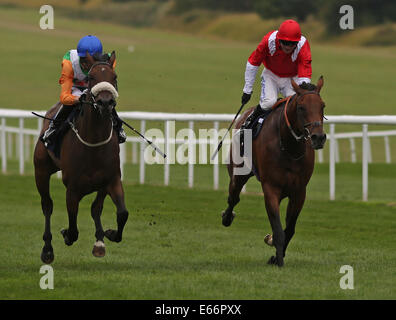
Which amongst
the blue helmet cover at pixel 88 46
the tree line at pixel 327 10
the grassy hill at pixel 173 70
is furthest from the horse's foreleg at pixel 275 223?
the tree line at pixel 327 10

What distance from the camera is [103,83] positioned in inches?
271

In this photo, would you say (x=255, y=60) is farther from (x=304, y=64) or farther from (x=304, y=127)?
(x=304, y=127)

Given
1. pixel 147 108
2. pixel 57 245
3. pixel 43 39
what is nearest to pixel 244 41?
pixel 43 39

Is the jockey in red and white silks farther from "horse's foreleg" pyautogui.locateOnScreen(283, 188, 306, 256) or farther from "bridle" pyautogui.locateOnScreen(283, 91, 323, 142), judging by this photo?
"horse's foreleg" pyautogui.locateOnScreen(283, 188, 306, 256)

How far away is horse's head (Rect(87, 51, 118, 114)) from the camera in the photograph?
6859mm

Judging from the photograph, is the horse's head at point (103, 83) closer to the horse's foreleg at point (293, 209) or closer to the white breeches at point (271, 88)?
the white breeches at point (271, 88)

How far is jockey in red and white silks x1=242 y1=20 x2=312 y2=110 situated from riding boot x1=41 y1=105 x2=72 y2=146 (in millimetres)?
1461

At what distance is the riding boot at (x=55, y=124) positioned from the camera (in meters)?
7.87

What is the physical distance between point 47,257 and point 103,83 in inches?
62.3

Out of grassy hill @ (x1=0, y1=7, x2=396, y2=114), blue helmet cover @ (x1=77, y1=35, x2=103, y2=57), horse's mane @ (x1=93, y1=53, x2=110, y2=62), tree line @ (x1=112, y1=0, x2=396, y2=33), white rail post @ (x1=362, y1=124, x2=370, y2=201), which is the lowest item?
white rail post @ (x1=362, y1=124, x2=370, y2=201)

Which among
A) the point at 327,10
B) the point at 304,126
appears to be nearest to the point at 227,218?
the point at 304,126

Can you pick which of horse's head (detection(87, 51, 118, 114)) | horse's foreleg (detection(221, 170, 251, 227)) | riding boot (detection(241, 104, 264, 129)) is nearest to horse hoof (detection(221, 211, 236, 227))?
→ horse's foreleg (detection(221, 170, 251, 227))

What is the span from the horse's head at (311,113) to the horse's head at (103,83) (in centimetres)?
130
